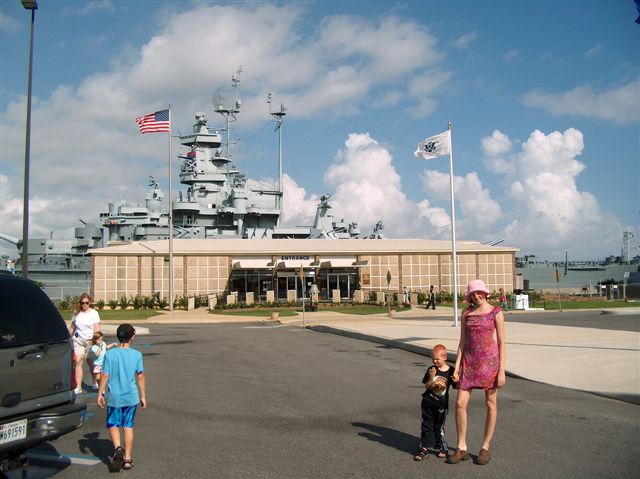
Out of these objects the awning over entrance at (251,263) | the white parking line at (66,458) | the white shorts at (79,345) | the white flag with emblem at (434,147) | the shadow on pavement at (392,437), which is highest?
the white flag with emblem at (434,147)

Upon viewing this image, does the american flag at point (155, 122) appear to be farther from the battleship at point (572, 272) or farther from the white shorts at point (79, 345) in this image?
the battleship at point (572, 272)

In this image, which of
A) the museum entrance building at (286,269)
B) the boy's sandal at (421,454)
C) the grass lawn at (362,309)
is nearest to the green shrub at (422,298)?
the museum entrance building at (286,269)

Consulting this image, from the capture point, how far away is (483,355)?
5891mm

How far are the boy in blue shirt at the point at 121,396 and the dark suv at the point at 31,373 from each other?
0.32 metres

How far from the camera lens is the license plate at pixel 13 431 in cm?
504

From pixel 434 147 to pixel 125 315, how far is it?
1971cm

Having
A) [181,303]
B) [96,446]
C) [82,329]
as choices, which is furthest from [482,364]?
[181,303]

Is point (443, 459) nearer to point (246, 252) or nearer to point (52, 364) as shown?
point (52, 364)

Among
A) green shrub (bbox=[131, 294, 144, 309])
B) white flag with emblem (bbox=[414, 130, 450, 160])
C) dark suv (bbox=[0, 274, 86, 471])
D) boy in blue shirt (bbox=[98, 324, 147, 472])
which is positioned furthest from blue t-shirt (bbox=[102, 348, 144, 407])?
green shrub (bbox=[131, 294, 144, 309])

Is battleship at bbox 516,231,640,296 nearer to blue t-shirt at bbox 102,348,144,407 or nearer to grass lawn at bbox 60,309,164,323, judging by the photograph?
grass lawn at bbox 60,309,164,323

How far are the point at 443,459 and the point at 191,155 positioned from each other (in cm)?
6377

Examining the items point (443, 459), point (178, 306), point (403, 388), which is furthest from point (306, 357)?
point (178, 306)

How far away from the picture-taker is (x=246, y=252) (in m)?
41.5

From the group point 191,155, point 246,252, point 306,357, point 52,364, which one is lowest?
point 306,357
